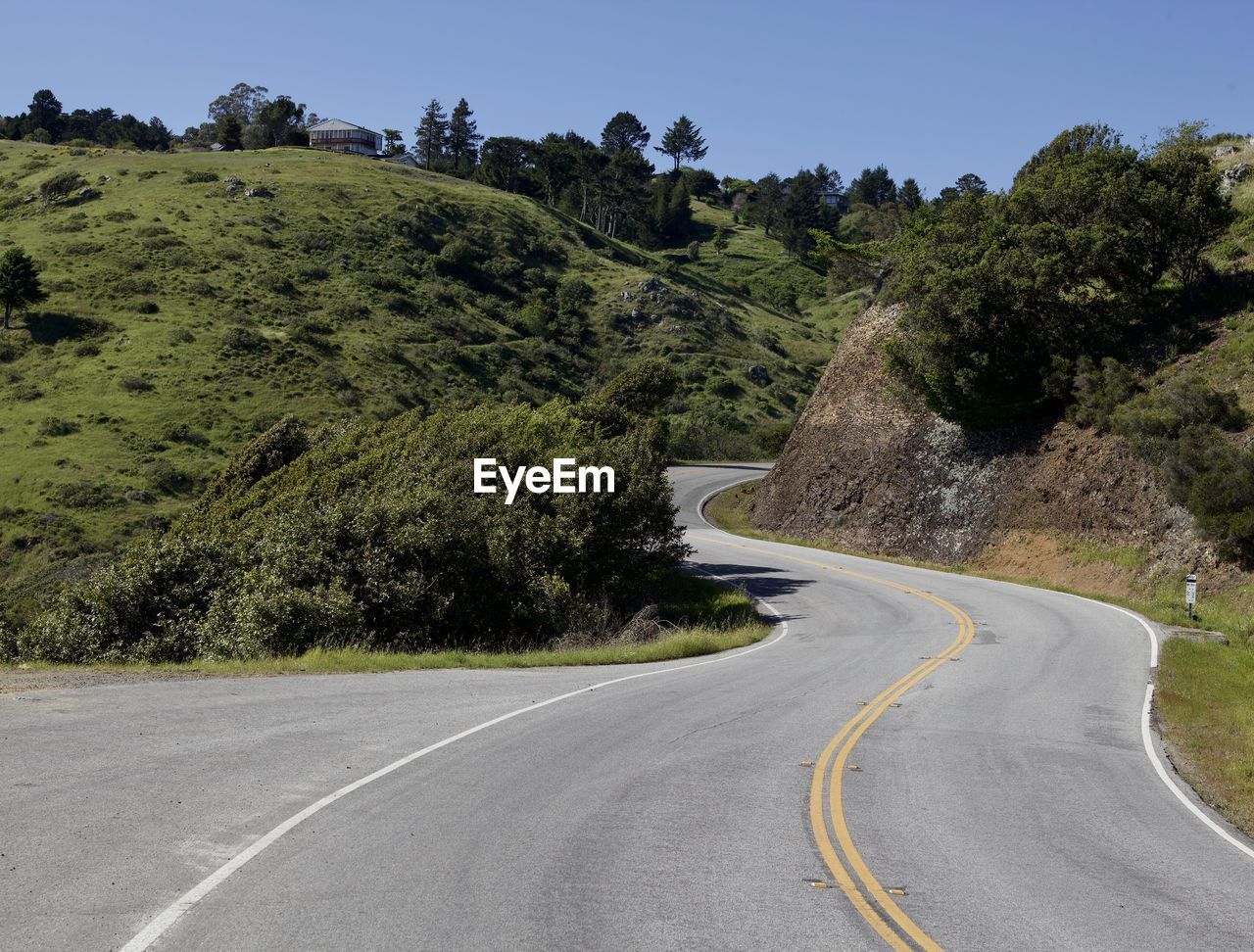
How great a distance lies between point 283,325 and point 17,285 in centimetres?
1609

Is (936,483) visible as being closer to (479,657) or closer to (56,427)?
(479,657)

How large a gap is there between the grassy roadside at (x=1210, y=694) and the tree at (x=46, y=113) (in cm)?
18166

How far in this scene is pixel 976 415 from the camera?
39625 mm

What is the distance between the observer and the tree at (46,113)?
167 metres

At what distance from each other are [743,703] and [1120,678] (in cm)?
748

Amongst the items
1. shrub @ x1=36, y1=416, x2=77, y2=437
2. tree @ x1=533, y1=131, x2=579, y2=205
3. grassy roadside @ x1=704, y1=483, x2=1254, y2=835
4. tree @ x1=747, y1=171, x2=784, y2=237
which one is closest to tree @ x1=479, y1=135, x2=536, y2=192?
tree @ x1=533, y1=131, x2=579, y2=205

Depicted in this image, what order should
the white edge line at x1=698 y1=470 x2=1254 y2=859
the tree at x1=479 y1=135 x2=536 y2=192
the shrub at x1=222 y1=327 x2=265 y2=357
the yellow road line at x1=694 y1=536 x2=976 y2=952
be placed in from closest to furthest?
the yellow road line at x1=694 y1=536 x2=976 y2=952
the white edge line at x1=698 y1=470 x2=1254 y2=859
the shrub at x1=222 y1=327 x2=265 y2=357
the tree at x1=479 y1=135 x2=536 y2=192

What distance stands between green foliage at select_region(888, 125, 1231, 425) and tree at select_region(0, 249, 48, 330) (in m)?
55.0

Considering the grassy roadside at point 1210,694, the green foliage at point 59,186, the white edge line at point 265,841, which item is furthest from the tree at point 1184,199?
the green foliage at point 59,186

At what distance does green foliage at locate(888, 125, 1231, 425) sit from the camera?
3616cm

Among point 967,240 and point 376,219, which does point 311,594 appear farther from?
point 376,219

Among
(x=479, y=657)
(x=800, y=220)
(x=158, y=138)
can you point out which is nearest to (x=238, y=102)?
(x=158, y=138)

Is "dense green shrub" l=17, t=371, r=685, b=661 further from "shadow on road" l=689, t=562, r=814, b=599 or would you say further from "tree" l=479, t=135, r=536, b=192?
"tree" l=479, t=135, r=536, b=192

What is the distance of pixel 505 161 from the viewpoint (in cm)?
13388
